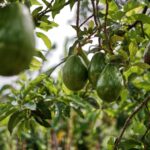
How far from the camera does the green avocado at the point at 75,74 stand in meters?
1.41

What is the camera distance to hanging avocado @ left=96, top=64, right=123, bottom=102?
51.9 inches

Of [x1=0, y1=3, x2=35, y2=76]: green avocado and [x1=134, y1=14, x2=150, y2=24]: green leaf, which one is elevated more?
[x1=0, y1=3, x2=35, y2=76]: green avocado

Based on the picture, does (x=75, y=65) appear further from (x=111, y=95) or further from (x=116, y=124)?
(x=116, y=124)

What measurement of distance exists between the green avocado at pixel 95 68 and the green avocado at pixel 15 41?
543mm

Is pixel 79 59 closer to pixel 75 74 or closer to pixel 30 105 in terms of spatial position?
pixel 75 74

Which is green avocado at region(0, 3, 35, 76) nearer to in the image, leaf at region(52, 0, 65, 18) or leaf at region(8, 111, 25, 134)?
leaf at region(52, 0, 65, 18)

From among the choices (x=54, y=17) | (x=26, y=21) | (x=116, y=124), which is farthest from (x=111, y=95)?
(x=116, y=124)

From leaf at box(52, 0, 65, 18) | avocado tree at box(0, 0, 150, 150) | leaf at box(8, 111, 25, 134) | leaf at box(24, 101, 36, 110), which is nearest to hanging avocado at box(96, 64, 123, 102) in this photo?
avocado tree at box(0, 0, 150, 150)

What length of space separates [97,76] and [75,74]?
0.24 ft

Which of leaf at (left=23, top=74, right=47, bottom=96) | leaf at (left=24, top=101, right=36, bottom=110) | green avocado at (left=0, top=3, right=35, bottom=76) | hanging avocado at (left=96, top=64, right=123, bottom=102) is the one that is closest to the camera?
green avocado at (left=0, top=3, right=35, bottom=76)

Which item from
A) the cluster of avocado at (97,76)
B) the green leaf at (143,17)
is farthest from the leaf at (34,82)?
the green leaf at (143,17)

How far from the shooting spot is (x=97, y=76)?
4.58 ft

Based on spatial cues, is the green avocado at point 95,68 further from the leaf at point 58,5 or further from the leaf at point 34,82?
the leaf at point 34,82

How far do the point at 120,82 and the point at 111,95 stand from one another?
81mm
